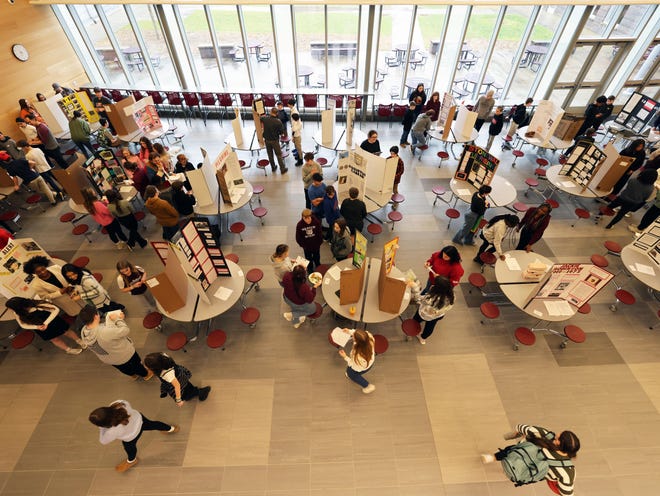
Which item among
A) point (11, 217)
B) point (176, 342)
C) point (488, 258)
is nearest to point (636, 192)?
point (488, 258)

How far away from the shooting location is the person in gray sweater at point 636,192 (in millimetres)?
6242

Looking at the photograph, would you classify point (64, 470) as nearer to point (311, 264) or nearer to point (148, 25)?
point (311, 264)

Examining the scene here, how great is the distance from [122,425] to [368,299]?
3322 mm

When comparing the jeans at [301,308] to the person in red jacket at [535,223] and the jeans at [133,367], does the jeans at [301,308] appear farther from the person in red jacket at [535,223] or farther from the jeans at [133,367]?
the person in red jacket at [535,223]

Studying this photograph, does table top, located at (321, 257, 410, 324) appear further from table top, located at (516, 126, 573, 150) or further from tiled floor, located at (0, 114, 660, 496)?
table top, located at (516, 126, 573, 150)

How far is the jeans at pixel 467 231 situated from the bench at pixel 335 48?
7494 millimetres

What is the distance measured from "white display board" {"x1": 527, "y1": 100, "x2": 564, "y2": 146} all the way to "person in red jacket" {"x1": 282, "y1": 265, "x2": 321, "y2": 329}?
7.73 metres

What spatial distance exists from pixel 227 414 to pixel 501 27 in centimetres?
1229

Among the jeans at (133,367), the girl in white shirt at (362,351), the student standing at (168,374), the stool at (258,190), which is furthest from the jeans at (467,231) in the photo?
the jeans at (133,367)

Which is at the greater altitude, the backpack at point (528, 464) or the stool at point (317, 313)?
the backpack at point (528, 464)

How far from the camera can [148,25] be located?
10.3 meters

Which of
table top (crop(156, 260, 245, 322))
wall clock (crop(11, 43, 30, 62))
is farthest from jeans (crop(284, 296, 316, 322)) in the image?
wall clock (crop(11, 43, 30, 62))

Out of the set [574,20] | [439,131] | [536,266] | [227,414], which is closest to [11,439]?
[227,414]

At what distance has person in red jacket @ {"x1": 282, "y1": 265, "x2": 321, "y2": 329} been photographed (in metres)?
4.39
